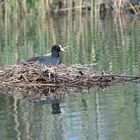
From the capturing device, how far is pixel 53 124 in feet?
27.7

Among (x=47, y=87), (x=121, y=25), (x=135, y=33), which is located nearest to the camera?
(x=47, y=87)

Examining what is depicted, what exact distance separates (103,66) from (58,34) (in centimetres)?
923

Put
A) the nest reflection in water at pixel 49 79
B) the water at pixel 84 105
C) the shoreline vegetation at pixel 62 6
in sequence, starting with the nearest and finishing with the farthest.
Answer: the water at pixel 84 105
the nest reflection in water at pixel 49 79
the shoreline vegetation at pixel 62 6

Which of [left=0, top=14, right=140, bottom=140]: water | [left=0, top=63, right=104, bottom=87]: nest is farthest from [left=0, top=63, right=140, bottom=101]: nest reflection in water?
[left=0, top=14, right=140, bottom=140]: water

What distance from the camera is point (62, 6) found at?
3272 cm

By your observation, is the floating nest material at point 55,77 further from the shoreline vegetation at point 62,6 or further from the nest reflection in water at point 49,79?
the shoreline vegetation at point 62,6

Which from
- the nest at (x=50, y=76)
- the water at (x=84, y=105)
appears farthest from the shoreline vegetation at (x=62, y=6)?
the nest at (x=50, y=76)

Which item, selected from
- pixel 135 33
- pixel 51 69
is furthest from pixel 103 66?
pixel 135 33

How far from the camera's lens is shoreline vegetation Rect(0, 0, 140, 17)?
2936cm

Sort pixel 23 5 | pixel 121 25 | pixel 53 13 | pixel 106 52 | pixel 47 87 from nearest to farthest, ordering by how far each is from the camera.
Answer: pixel 47 87, pixel 106 52, pixel 121 25, pixel 23 5, pixel 53 13

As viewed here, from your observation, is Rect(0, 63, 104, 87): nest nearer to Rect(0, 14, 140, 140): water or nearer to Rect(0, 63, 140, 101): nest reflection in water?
Rect(0, 63, 140, 101): nest reflection in water

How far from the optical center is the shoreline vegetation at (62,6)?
29359 mm

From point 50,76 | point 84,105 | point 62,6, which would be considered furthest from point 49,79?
point 62,6

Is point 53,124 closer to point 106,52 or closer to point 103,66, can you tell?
point 103,66
